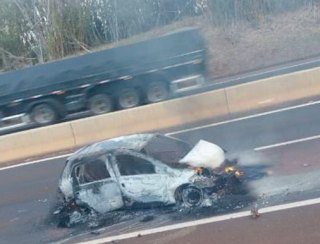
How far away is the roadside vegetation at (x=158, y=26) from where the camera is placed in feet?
95.3

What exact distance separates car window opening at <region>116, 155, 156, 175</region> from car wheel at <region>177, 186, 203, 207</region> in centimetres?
54

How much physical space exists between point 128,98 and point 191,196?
9.70m

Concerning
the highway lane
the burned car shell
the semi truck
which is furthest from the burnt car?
the semi truck

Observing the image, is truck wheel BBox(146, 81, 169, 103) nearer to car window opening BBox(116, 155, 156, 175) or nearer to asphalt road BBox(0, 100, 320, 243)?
asphalt road BBox(0, 100, 320, 243)

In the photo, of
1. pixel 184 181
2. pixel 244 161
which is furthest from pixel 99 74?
pixel 184 181

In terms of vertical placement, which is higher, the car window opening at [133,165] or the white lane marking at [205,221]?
the car window opening at [133,165]

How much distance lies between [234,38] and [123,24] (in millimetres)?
7045

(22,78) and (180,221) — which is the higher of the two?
(22,78)

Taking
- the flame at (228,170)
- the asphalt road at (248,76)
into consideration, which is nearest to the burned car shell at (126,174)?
the flame at (228,170)

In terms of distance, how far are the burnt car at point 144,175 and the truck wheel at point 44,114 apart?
887 cm

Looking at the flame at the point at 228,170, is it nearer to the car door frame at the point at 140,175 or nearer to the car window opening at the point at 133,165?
the car door frame at the point at 140,175

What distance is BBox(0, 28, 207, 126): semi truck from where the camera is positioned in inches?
784

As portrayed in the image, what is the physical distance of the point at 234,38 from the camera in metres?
30.9

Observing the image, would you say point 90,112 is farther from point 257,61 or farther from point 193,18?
point 193,18
